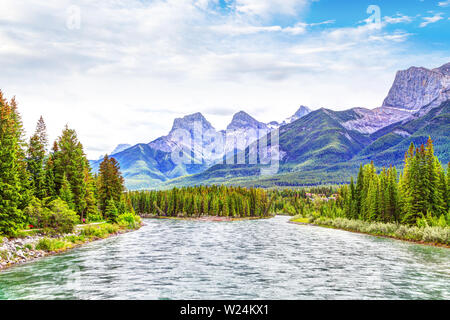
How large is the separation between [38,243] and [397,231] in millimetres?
71715

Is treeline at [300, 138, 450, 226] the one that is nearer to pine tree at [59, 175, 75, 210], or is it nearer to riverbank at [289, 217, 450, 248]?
riverbank at [289, 217, 450, 248]

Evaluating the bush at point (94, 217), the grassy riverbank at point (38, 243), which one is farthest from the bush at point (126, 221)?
the grassy riverbank at point (38, 243)

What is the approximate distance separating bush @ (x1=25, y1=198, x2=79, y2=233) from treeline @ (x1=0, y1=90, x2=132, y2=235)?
0.20 metres

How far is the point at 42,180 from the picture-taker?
224 feet

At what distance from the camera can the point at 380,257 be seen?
50219 mm

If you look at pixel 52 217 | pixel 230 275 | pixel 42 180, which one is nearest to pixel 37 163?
pixel 42 180

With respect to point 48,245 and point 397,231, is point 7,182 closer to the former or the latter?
point 48,245

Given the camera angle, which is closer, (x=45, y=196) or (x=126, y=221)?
(x=45, y=196)

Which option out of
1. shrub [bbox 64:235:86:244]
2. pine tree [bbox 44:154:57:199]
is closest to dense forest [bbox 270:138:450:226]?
shrub [bbox 64:235:86:244]

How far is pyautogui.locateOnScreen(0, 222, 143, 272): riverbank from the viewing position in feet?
136

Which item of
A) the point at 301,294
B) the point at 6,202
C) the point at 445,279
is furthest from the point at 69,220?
the point at 445,279

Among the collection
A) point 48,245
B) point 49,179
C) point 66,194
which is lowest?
point 48,245

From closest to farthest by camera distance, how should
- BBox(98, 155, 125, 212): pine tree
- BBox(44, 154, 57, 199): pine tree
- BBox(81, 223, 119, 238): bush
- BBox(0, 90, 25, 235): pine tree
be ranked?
1. BBox(0, 90, 25, 235): pine tree
2. BBox(81, 223, 119, 238): bush
3. BBox(44, 154, 57, 199): pine tree
4. BBox(98, 155, 125, 212): pine tree
